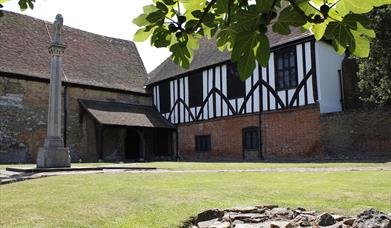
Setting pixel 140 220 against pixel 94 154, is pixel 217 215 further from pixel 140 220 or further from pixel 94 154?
pixel 94 154

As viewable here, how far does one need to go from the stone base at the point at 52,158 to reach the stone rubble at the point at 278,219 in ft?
35.0

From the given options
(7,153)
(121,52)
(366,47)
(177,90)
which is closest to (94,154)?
(7,153)

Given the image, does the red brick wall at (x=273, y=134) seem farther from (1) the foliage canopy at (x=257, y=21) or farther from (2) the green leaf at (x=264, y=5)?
(2) the green leaf at (x=264, y=5)

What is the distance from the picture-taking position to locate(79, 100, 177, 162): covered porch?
2369 centimetres

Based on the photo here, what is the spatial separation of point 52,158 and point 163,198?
364 inches

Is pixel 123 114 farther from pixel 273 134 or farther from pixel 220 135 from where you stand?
pixel 273 134

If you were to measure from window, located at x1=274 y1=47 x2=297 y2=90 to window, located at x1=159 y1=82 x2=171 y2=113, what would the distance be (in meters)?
9.10

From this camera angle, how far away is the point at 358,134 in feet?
56.6

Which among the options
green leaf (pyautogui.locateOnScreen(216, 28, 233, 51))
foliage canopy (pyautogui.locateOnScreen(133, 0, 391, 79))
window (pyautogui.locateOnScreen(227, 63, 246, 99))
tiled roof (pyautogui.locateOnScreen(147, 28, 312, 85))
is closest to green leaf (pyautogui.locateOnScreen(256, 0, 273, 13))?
foliage canopy (pyautogui.locateOnScreen(133, 0, 391, 79))

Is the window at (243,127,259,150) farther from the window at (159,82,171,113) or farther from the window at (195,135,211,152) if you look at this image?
the window at (159,82,171,113)

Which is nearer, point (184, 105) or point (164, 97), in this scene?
point (184, 105)

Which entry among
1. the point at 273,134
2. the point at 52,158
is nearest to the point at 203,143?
the point at 273,134

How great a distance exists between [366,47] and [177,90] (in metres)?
24.7

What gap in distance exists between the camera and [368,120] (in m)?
17.0
